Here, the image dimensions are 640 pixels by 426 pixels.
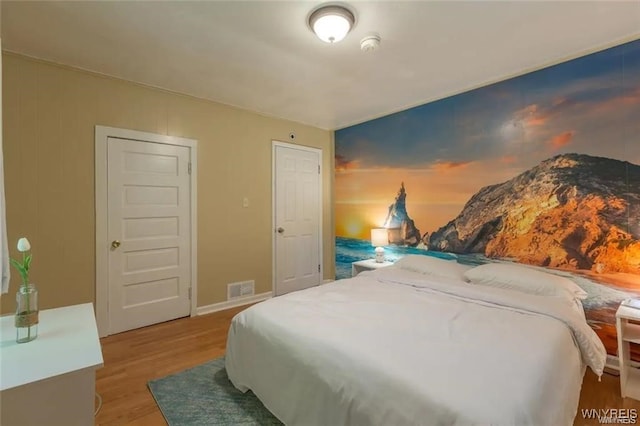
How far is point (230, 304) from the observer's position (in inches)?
140

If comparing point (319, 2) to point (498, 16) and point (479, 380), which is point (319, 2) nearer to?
point (498, 16)

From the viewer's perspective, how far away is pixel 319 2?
175 centimetres

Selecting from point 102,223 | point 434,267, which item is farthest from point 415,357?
point 102,223

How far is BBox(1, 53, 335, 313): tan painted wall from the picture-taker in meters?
2.37

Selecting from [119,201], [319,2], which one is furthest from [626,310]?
[119,201]

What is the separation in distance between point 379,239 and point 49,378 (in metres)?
3.08

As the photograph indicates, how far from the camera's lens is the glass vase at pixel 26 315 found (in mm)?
1233

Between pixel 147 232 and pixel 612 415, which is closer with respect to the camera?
pixel 612 415

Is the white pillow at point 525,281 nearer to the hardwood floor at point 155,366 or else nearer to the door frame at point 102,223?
the hardwood floor at point 155,366

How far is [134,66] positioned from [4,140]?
1.15 metres

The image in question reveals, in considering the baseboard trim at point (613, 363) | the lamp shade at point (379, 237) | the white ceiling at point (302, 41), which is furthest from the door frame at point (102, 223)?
the baseboard trim at point (613, 363)

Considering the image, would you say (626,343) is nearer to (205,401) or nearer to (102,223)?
(205,401)

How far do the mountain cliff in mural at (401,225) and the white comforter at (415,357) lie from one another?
1.33m

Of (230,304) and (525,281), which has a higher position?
(525,281)
